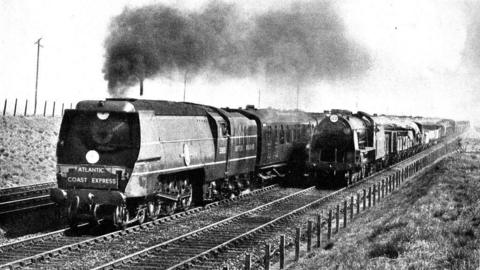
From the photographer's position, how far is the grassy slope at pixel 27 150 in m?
27.5

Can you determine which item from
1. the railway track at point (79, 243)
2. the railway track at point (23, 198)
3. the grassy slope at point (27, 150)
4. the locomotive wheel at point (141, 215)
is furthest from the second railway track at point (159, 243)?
the grassy slope at point (27, 150)

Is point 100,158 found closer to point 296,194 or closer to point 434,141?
point 296,194

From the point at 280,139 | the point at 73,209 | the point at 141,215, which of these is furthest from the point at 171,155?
the point at 280,139

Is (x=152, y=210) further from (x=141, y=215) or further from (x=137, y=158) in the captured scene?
(x=137, y=158)

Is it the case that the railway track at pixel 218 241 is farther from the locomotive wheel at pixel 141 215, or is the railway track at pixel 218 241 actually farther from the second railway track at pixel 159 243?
the locomotive wheel at pixel 141 215

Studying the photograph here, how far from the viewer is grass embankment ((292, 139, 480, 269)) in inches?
406

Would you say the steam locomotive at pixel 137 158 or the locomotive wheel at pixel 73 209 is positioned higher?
the steam locomotive at pixel 137 158

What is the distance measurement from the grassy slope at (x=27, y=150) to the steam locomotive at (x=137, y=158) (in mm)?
11366

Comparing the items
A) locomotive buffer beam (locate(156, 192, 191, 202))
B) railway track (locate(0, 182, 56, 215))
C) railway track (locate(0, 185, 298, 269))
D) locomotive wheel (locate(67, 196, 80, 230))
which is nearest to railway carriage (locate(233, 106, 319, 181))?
railway track (locate(0, 185, 298, 269))

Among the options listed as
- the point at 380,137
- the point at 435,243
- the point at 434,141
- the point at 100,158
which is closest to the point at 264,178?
the point at 380,137

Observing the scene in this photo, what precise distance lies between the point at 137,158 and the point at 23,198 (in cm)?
836

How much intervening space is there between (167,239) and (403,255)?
5.70 meters

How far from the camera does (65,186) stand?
14.4 metres

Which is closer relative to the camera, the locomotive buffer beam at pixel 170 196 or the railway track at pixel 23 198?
the locomotive buffer beam at pixel 170 196
